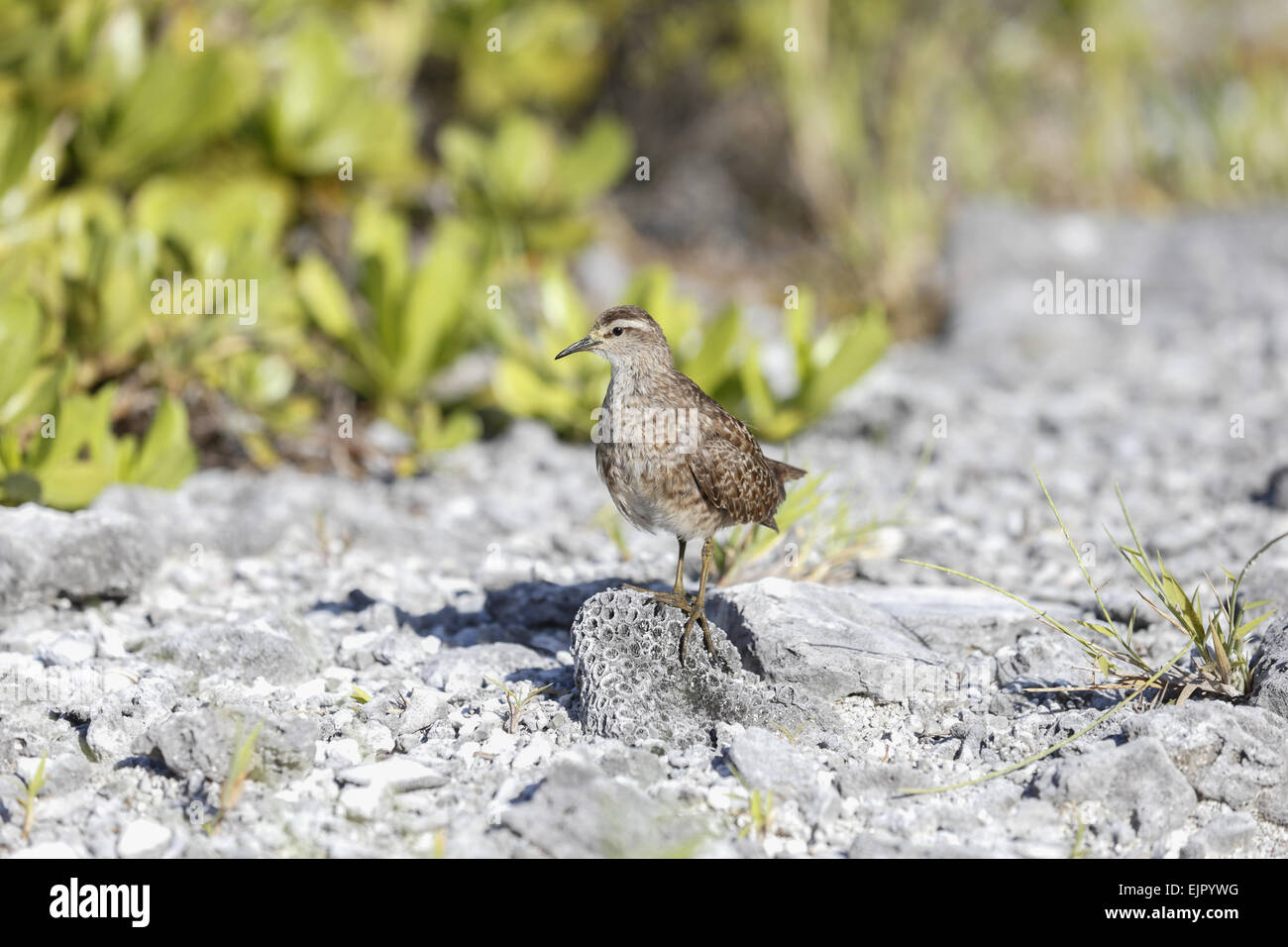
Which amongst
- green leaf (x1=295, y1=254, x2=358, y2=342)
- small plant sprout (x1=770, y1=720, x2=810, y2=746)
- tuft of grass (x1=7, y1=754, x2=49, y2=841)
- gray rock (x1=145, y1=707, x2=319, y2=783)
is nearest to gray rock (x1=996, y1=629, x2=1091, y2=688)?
small plant sprout (x1=770, y1=720, x2=810, y2=746)

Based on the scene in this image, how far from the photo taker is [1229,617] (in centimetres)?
345

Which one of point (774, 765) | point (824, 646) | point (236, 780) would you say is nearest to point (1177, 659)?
point (824, 646)

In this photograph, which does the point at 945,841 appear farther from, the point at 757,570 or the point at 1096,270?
the point at 1096,270

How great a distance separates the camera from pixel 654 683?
3547 millimetres

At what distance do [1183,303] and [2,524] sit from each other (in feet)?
24.1

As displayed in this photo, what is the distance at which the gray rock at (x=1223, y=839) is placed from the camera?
121 inches

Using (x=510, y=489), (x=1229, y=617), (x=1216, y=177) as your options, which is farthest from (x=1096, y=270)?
(x=1229, y=617)

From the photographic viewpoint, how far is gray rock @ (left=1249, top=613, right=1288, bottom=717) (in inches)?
133

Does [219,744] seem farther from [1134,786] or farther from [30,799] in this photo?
[1134,786]

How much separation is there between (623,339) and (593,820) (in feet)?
5.22

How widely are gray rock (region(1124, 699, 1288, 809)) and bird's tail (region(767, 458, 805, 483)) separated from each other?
4.76ft

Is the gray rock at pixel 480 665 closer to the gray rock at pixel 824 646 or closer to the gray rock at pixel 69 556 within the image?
the gray rock at pixel 824 646

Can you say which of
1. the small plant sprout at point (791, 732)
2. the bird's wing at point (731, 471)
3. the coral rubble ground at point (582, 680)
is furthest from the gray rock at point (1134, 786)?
the bird's wing at point (731, 471)
